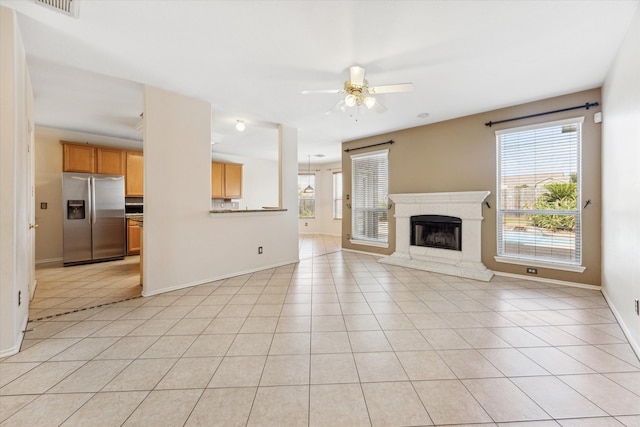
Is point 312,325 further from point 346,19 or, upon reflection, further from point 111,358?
point 346,19

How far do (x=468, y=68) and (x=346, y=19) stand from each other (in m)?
1.62

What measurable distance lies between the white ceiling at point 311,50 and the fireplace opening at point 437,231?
6.35 ft

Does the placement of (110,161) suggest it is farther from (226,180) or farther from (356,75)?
(356,75)

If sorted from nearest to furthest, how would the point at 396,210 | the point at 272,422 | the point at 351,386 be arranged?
the point at 272,422 → the point at 351,386 → the point at 396,210

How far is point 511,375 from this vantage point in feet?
5.61

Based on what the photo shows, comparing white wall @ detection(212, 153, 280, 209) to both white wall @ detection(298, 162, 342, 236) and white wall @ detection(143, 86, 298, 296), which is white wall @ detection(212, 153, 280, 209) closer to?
white wall @ detection(298, 162, 342, 236)

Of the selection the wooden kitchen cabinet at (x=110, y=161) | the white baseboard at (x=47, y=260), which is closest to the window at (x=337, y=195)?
the wooden kitchen cabinet at (x=110, y=161)

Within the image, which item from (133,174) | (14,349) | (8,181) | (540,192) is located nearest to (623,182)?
(540,192)

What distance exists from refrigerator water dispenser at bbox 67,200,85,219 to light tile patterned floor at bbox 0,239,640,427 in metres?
3.20

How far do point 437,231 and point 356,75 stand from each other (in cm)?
337

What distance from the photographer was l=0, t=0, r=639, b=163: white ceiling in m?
2.01

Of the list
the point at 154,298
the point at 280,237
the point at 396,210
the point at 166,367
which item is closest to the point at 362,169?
the point at 396,210

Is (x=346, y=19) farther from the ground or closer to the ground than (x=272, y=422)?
farther from the ground

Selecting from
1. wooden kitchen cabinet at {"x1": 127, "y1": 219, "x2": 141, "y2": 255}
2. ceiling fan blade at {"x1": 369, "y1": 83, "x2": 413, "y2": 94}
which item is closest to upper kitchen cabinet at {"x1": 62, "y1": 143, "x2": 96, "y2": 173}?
wooden kitchen cabinet at {"x1": 127, "y1": 219, "x2": 141, "y2": 255}
